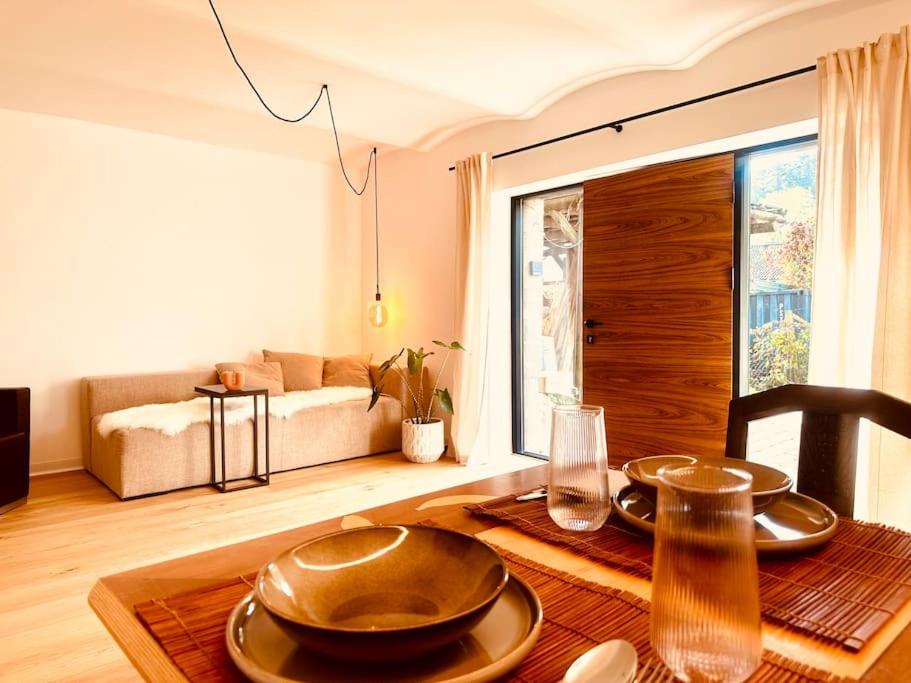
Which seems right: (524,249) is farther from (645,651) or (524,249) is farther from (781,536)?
(645,651)

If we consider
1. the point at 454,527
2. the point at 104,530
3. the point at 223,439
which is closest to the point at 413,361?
the point at 223,439

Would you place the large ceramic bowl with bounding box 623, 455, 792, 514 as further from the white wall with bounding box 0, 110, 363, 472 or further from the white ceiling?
the white wall with bounding box 0, 110, 363, 472

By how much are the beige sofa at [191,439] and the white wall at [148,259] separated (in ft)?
0.94

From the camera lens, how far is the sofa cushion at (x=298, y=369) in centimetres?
527

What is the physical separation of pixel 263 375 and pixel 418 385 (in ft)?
4.18

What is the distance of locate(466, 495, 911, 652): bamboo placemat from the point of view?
714 mm

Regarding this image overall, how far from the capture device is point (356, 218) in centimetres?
606

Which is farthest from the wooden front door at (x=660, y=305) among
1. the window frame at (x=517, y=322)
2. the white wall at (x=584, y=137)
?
the window frame at (x=517, y=322)

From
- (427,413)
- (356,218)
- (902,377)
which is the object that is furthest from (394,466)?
(902,377)

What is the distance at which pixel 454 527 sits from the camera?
105cm

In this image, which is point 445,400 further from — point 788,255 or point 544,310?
point 788,255

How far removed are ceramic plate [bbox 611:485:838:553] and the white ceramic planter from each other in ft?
11.8

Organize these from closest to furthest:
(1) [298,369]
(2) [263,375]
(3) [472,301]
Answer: (3) [472,301]
(2) [263,375]
(1) [298,369]

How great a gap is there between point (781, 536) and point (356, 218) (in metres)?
5.54
